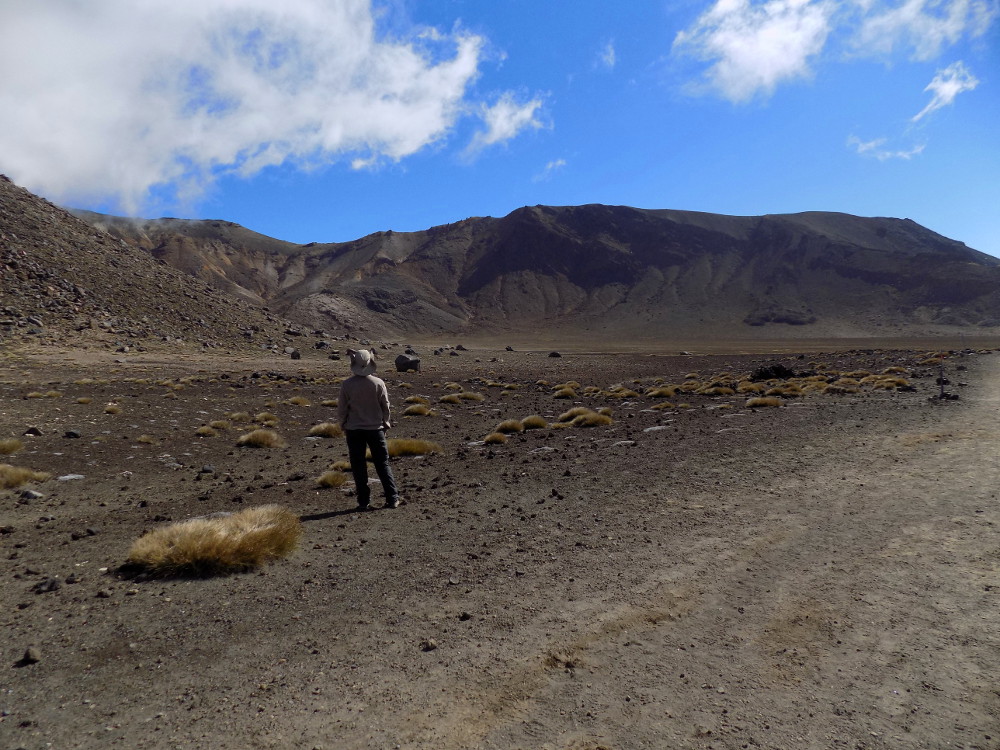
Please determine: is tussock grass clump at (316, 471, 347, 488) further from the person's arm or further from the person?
the person's arm

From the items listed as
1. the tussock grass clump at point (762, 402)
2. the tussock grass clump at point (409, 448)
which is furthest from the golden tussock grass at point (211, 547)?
the tussock grass clump at point (762, 402)

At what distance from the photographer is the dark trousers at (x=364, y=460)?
25.1ft

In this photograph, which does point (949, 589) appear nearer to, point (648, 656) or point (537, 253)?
point (648, 656)

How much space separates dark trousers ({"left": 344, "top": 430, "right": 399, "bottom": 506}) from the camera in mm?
7641

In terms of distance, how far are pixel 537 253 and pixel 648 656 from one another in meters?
173

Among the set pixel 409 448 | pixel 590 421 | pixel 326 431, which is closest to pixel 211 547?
pixel 409 448

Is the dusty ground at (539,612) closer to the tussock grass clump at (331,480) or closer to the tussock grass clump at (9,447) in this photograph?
the tussock grass clump at (331,480)

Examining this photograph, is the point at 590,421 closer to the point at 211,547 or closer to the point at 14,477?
the point at 211,547

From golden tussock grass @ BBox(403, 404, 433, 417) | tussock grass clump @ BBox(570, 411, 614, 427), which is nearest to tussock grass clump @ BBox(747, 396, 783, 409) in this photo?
tussock grass clump @ BBox(570, 411, 614, 427)

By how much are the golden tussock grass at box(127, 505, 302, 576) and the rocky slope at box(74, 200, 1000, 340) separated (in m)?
121

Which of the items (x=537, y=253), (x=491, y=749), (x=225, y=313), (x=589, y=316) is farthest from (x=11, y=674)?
(x=537, y=253)

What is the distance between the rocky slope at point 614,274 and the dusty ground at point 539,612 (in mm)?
117850

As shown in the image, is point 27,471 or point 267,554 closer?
point 267,554

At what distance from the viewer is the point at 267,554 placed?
18.5 feet
